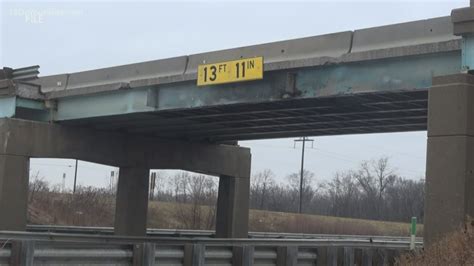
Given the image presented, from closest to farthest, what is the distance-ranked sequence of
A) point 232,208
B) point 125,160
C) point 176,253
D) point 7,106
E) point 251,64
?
point 176,253, point 251,64, point 7,106, point 125,160, point 232,208

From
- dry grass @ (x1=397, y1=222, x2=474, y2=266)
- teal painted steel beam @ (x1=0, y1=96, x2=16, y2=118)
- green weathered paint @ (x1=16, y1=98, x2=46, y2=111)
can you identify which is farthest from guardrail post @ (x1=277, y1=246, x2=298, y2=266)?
A: green weathered paint @ (x1=16, y1=98, x2=46, y2=111)

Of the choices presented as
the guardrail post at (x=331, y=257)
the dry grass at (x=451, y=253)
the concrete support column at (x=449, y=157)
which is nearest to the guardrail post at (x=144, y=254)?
the dry grass at (x=451, y=253)

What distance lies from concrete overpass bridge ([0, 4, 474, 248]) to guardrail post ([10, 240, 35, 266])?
276 inches

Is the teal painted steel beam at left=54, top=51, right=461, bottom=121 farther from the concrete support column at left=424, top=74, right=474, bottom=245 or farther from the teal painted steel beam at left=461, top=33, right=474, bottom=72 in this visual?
the concrete support column at left=424, top=74, right=474, bottom=245

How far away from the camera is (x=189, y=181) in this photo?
93812mm

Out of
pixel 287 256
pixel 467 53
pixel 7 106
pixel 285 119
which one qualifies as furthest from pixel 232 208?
pixel 467 53

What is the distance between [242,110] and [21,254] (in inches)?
441

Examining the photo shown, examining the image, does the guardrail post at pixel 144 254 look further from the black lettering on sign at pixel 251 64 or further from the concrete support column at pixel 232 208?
the concrete support column at pixel 232 208

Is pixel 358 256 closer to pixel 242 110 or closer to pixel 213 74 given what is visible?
pixel 213 74

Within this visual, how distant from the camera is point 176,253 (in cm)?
1171

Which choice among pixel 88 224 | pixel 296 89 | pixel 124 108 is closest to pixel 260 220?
pixel 88 224

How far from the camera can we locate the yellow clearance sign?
1747 cm

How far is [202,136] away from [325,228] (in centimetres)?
3060

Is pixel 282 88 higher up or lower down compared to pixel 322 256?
higher up
